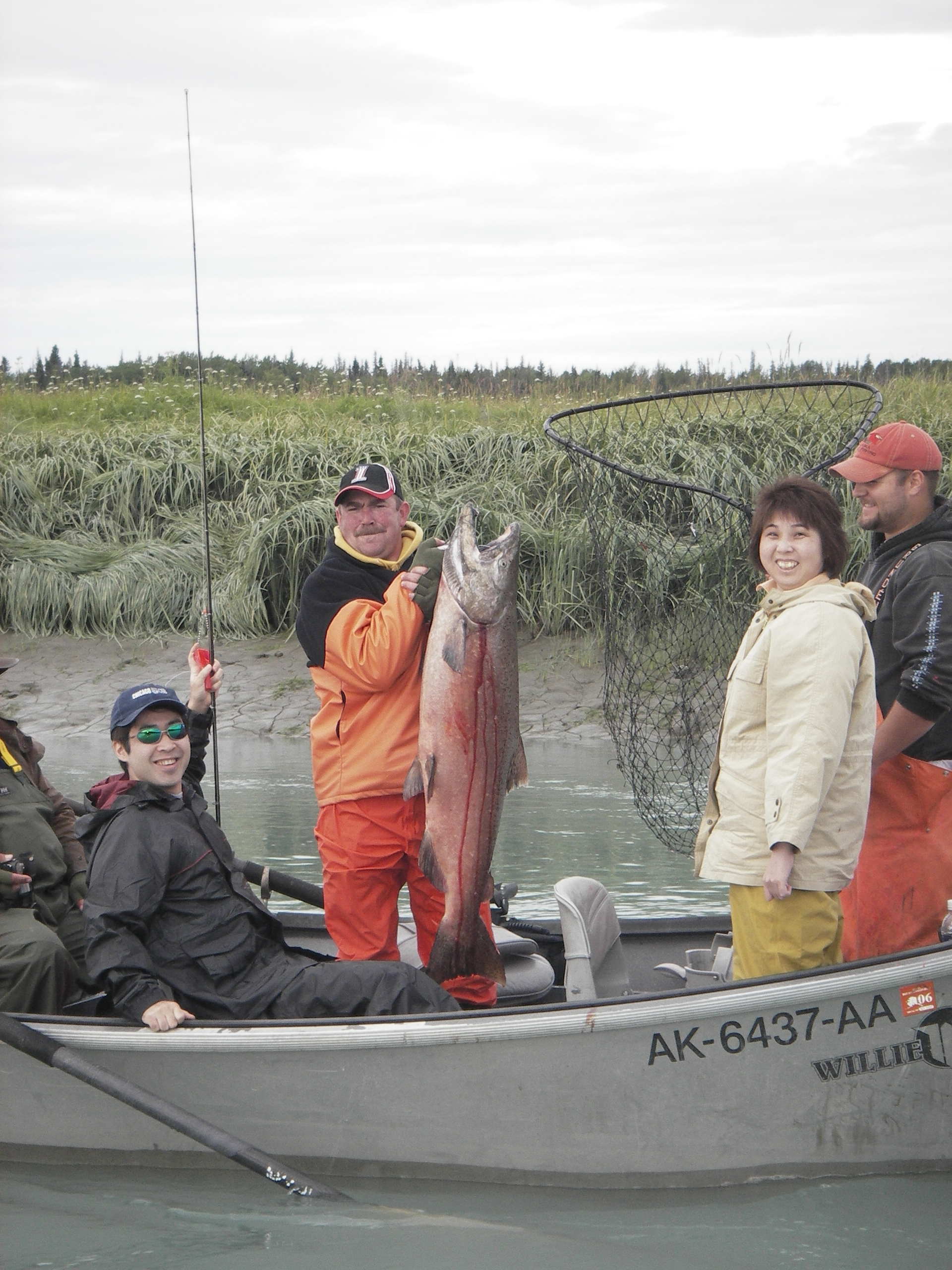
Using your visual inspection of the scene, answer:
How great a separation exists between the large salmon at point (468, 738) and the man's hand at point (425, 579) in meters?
0.05

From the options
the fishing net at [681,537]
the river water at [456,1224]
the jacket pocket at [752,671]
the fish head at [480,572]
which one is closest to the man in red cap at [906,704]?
the jacket pocket at [752,671]

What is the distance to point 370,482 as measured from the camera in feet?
14.0

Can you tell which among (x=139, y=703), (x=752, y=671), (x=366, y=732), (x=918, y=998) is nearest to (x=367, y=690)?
(x=366, y=732)

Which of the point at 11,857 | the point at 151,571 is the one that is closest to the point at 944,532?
the point at 11,857

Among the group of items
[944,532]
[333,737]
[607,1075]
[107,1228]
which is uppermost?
[944,532]

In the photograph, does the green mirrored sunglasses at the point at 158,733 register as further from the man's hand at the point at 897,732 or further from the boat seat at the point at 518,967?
the man's hand at the point at 897,732

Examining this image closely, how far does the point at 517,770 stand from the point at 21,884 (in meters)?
1.59

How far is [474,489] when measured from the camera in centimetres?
1309

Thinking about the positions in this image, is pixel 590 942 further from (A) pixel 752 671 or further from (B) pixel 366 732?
(A) pixel 752 671

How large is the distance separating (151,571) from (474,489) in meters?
3.31

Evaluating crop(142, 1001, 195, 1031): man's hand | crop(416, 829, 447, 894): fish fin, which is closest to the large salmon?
crop(416, 829, 447, 894): fish fin

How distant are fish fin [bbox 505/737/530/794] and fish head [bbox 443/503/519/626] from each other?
0.45 metres

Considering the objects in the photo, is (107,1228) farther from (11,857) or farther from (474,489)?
(474,489)

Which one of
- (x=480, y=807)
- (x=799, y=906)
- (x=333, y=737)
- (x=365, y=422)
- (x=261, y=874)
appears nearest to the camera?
(x=799, y=906)
